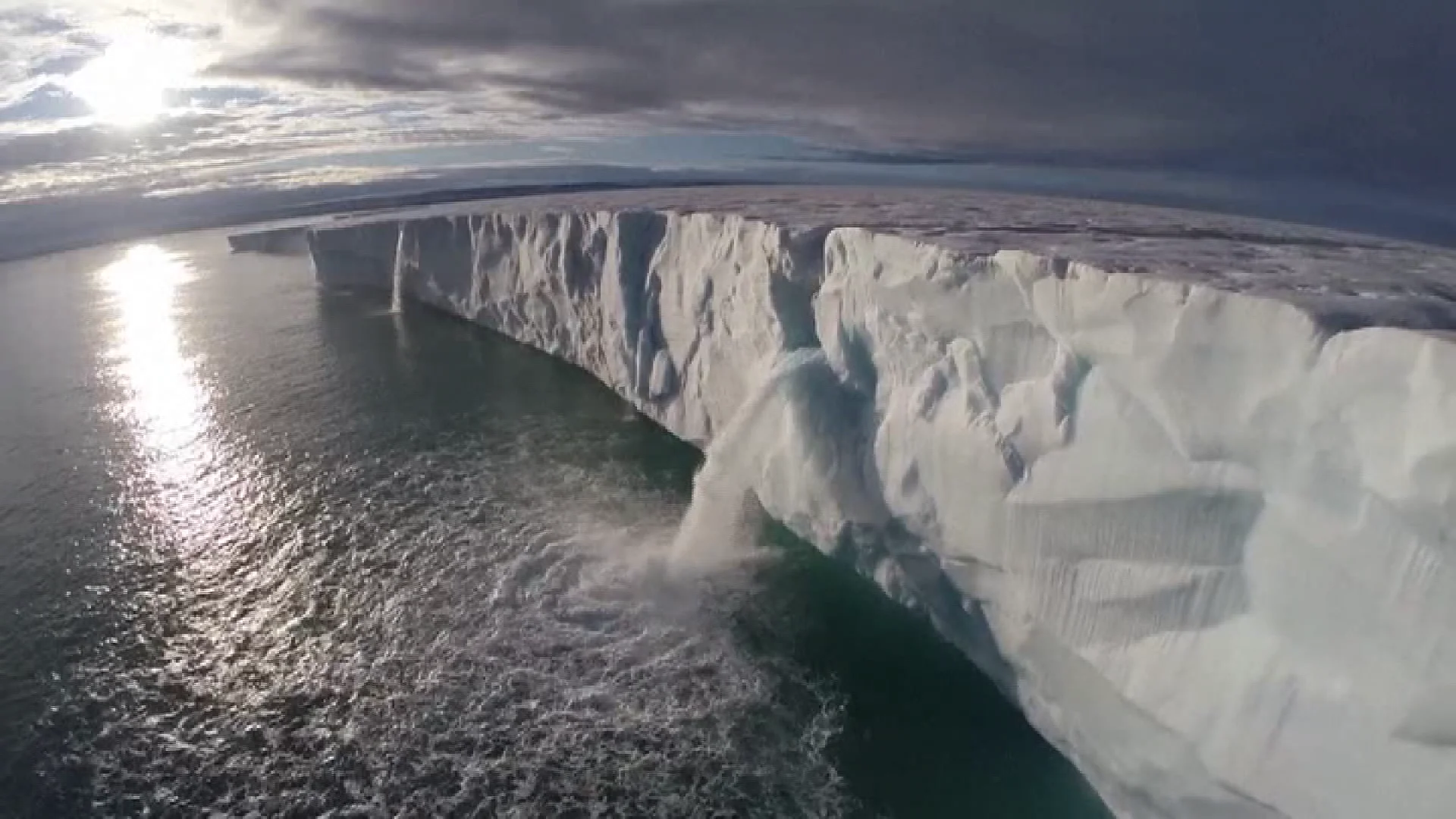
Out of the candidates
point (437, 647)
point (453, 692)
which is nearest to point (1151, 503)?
point (453, 692)

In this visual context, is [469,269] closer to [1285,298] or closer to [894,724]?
[894,724]

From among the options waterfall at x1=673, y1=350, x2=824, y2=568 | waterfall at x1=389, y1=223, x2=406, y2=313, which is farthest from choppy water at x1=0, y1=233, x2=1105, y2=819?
waterfall at x1=389, y1=223, x2=406, y2=313

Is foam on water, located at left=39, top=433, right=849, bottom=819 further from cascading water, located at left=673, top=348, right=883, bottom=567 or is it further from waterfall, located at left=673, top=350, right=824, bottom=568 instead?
cascading water, located at left=673, top=348, right=883, bottom=567

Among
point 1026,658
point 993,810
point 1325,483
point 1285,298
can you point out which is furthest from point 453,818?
point 1285,298

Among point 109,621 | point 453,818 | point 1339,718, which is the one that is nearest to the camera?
point 1339,718

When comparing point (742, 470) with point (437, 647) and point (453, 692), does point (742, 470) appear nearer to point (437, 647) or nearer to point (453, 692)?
point (437, 647)
